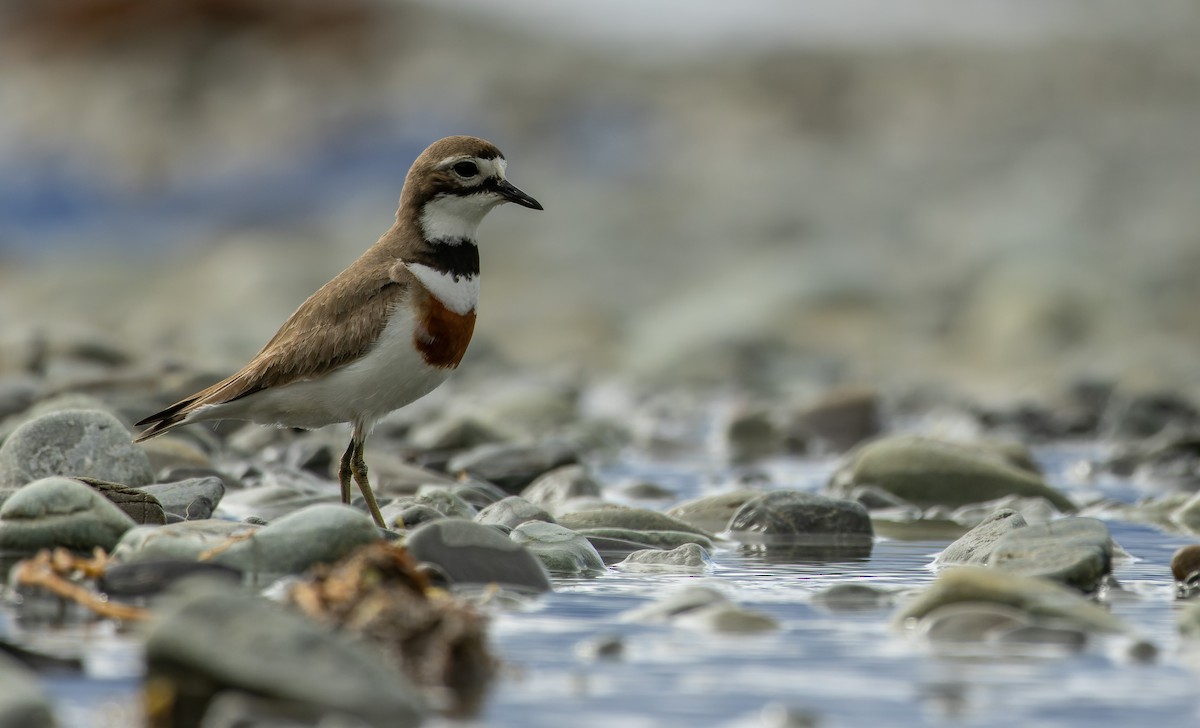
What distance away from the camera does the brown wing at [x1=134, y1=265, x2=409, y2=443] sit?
589 cm

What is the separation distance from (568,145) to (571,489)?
927 inches

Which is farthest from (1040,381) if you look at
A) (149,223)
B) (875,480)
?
(149,223)

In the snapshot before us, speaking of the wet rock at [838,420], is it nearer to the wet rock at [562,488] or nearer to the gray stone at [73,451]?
the wet rock at [562,488]

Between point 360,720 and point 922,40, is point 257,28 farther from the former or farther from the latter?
point 360,720

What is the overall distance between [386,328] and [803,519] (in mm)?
1843

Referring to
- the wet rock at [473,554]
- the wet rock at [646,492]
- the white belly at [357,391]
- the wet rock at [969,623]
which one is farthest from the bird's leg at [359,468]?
the wet rock at [969,623]

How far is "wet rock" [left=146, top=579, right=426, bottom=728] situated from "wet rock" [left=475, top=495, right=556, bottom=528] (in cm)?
244

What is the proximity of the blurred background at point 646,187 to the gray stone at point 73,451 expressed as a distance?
11.6 ft

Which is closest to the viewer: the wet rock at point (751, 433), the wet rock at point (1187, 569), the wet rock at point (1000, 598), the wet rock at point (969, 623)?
the wet rock at point (969, 623)

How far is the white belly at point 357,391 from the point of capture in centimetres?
585

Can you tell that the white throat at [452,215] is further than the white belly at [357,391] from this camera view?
Yes

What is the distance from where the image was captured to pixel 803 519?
6.32 meters

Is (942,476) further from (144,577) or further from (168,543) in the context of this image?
(144,577)

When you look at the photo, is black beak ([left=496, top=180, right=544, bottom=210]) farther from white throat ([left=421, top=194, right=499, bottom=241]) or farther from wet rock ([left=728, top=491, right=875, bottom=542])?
wet rock ([left=728, top=491, right=875, bottom=542])
